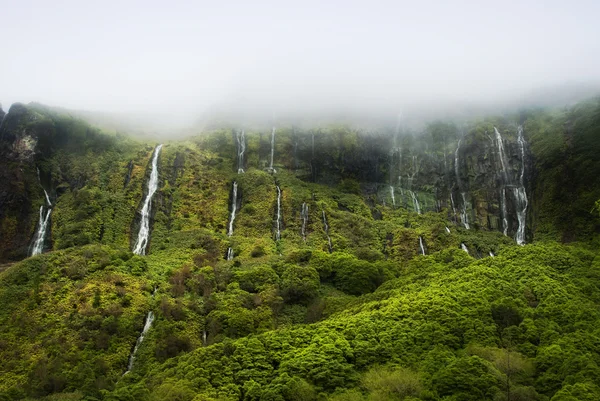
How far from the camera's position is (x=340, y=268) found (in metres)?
81.0

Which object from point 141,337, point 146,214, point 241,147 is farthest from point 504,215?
point 141,337

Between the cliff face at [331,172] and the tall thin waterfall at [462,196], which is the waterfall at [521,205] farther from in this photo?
the tall thin waterfall at [462,196]

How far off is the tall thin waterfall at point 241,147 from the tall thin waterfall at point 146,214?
19.5m

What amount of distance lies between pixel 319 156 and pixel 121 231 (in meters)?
52.0

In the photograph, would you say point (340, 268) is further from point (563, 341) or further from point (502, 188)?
point (502, 188)

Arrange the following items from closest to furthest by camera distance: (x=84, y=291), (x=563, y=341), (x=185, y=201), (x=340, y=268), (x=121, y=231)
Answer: (x=563, y=341), (x=84, y=291), (x=340, y=268), (x=121, y=231), (x=185, y=201)

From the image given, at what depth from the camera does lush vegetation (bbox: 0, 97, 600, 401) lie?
48.8m

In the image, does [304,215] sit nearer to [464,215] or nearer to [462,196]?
[464,215]

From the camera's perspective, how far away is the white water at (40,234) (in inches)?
3698

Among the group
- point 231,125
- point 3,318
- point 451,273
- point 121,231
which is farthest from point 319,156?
point 3,318

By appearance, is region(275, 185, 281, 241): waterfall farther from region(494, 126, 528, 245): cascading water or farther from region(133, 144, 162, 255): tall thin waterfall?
region(494, 126, 528, 245): cascading water

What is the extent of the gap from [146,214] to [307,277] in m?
41.1

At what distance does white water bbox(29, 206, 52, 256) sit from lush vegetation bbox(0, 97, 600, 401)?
196 centimetres

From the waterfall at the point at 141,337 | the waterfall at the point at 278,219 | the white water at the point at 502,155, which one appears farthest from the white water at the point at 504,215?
the waterfall at the point at 141,337
